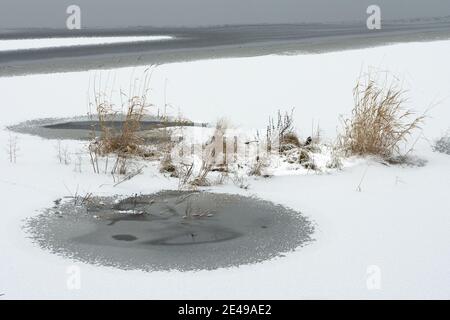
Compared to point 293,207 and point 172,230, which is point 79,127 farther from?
point 172,230

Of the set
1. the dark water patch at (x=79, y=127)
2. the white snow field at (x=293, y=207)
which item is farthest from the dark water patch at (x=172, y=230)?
the dark water patch at (x=79, y=127)

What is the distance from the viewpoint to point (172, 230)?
4383 mm

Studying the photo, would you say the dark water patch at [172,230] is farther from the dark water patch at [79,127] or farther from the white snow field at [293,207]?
the dark water patch at [79,127]

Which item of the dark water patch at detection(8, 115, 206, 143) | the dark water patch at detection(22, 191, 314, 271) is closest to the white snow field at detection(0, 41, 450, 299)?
the dark water patch at detection(22, 191, 314, 271)

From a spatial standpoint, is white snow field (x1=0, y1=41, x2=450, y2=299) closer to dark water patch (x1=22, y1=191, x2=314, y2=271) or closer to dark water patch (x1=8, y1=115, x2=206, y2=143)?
dark water patch (x1=22, y1=191, x2=314, y2=271)

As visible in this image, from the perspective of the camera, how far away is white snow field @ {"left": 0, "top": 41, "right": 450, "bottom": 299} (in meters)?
3.53

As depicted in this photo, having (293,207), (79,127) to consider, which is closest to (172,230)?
(293,207)

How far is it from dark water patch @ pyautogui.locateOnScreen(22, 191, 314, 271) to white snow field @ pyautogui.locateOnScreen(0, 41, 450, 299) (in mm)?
117

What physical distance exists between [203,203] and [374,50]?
11.0m

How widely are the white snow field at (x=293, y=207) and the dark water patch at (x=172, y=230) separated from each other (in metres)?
0.12

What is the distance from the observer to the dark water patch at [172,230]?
12.9 ft

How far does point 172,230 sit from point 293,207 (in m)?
1.03

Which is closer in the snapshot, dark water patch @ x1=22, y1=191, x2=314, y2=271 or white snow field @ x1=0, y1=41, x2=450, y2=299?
white snow field @ x1=0, y1=41, x2=450, y2=299
